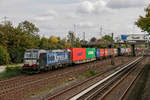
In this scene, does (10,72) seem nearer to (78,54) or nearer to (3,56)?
(3,56)

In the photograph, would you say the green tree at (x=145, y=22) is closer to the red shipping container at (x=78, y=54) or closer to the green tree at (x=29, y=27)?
the red shipping container at (x=78, y=54)

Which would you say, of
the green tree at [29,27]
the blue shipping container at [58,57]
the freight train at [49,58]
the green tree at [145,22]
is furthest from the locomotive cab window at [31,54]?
the green tree at [29,27]

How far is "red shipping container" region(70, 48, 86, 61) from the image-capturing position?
3591 cm

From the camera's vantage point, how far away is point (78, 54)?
3819 centimetres

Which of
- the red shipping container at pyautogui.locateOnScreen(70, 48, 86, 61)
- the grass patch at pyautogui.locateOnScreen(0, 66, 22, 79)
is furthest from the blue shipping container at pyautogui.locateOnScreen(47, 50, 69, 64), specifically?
the grass patch at pyautogui.locateOnScreen(0, 66, 22, 79)

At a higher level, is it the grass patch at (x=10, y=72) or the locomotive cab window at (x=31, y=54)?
the locomotive cab window at (x=31, y=54)

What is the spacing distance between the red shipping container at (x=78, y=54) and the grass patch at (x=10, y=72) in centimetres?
1243

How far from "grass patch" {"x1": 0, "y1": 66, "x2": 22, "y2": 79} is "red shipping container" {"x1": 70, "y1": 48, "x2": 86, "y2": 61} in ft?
40.8

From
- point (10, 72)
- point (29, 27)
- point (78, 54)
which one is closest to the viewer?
point (10, 72)

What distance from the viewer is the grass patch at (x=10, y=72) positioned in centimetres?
2331

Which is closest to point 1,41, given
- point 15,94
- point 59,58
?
point 59,58

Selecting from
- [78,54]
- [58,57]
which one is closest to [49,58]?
[58,57]

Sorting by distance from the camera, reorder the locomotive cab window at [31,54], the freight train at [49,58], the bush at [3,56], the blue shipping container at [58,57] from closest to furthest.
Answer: the freight train at [49,58] < the locomotive cab window at [31,54] < the blue shipping container at [58,57] < the bush at [3,56]

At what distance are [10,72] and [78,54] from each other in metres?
16.7
